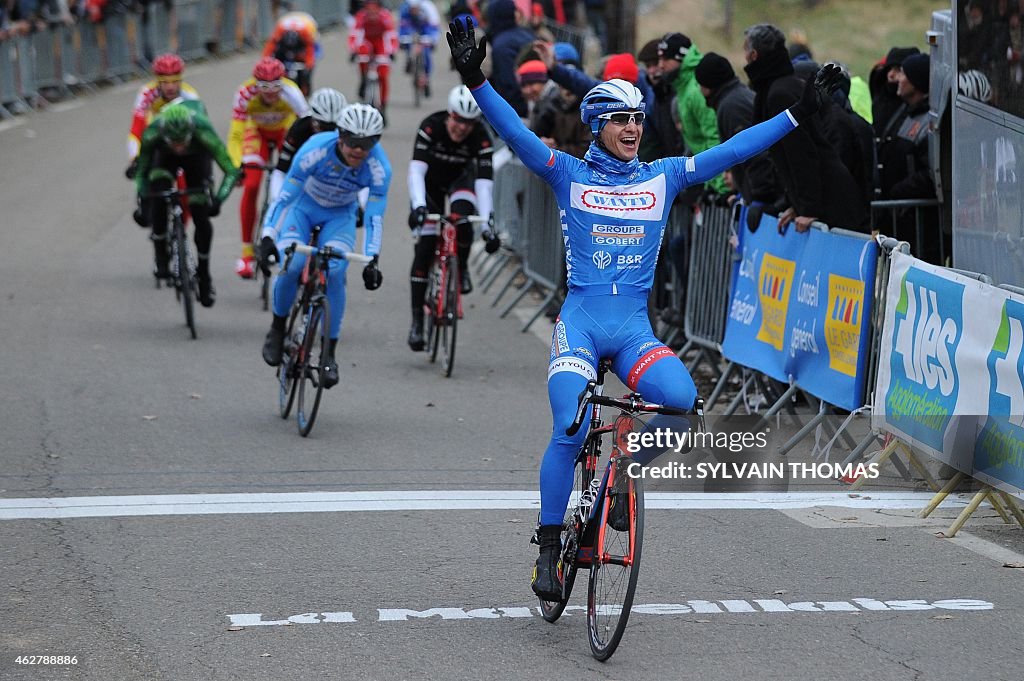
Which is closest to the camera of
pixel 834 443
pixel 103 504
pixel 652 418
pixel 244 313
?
pixel 652 418

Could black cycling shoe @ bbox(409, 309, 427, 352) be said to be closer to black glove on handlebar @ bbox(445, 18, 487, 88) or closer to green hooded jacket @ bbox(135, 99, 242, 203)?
green hooded jacket @ bbox(135, 99, 242, 203)

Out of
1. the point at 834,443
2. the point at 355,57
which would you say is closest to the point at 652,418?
the point at 834,443

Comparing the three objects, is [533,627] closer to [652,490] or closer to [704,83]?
[652,490]

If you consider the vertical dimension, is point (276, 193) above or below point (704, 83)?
below

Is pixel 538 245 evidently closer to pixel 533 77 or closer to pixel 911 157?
pixel 533 77

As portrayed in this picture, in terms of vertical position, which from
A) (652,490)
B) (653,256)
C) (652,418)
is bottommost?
(652,490)

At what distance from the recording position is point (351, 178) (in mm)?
11195

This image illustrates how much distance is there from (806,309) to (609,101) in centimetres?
372

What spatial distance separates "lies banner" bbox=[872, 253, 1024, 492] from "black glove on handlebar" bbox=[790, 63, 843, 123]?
135 cm

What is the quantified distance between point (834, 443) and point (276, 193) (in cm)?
443

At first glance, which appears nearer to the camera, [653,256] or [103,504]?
[653,256]

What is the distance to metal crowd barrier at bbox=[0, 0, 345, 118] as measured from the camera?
28.6 metres

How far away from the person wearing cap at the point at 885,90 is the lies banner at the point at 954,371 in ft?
10.9

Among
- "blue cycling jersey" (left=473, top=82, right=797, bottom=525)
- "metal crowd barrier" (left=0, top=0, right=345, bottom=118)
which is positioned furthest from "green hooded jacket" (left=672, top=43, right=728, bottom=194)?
"metal crowd barrier" (left=0, top=0, right=345, bottom=118)
